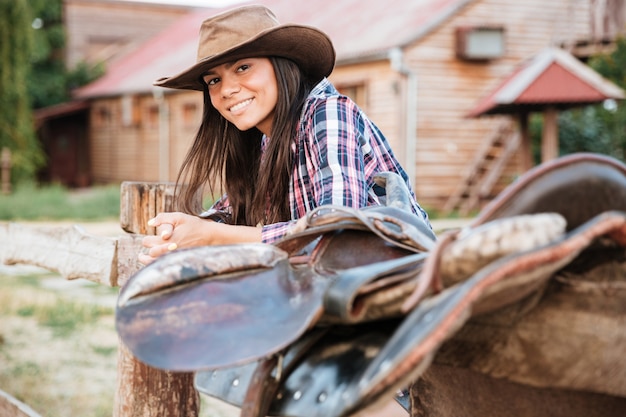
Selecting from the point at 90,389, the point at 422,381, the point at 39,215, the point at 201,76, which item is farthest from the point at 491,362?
the point at 39,215

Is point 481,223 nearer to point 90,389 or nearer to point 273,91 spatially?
point 273,91

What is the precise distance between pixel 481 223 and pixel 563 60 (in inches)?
533

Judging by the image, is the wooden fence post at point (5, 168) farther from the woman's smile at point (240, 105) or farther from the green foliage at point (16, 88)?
the woman's smile at point (240, 105)

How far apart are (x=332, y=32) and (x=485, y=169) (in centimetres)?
501

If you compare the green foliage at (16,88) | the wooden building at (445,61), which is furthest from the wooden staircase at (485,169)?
the green foliage at (16,88)

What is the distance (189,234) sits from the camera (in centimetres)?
196

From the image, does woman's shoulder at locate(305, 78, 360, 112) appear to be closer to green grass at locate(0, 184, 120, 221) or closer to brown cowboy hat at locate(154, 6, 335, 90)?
brown cowboy hat at locate(154, 6, 335, 90)

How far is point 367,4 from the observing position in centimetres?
1859

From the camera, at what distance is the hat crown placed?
225cm

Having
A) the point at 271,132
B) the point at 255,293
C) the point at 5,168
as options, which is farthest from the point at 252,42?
the point at 5,168

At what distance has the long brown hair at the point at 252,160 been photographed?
224 centimetres

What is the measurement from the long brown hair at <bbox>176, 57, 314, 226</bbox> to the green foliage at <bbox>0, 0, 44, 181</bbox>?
1947cm

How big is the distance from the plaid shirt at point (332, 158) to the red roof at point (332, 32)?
10946 millimetres

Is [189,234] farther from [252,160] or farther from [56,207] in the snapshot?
[56,207]
